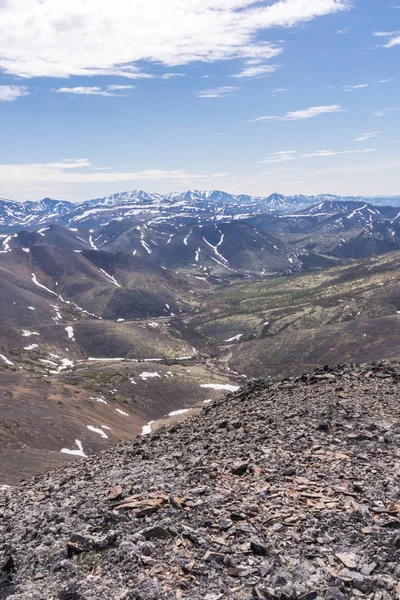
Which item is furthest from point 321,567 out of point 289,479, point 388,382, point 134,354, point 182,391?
point 134,354

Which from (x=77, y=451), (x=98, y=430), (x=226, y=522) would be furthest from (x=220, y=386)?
(x=226, y=522)

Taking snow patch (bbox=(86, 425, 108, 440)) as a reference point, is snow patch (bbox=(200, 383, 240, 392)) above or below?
below

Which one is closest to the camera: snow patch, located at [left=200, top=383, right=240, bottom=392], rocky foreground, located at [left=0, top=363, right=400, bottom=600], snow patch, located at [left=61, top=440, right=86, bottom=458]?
rocky foreground, located at [left=0, top=363, right=400, bottom=600]

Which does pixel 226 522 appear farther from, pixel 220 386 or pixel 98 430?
pixel 220 386

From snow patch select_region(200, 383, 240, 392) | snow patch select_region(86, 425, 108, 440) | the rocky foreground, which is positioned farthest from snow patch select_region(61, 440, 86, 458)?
snow patch select_region(200, 383, 240, 392)

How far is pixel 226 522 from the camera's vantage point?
48.3ft

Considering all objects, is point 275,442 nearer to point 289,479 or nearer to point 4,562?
point 289,479

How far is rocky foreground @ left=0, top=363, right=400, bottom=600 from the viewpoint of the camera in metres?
11.9

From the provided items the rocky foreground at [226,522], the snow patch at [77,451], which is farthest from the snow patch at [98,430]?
the rocky foreground at [226,522]

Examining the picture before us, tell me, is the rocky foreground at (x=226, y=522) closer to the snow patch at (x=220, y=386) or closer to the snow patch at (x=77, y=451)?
the snow patch at (x=77, y=451)

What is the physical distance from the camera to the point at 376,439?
22328 mm

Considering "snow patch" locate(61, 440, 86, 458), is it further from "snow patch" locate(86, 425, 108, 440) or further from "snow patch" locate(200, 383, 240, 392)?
"snow patch" locate(200, 383, 240, 392)

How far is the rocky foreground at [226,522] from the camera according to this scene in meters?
11.9

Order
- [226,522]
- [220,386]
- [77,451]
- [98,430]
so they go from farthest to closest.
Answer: [220,386] → [98,430] → [77,451] → [226,522]
